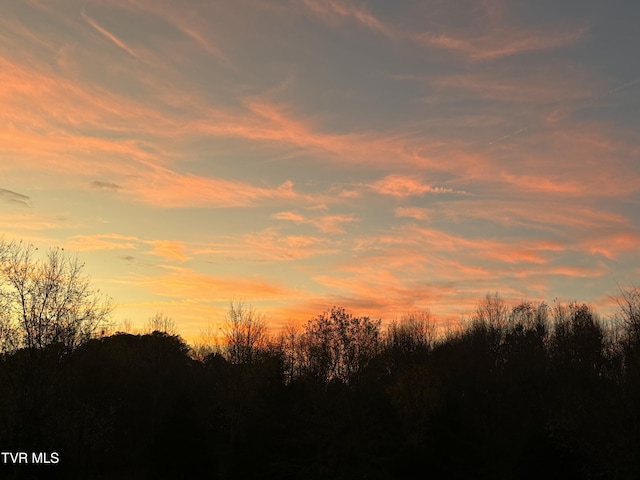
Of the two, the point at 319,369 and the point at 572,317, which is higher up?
the point at 572,317

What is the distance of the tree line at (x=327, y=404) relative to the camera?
37.5 meters

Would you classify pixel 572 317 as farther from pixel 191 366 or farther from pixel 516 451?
pixel 191 366

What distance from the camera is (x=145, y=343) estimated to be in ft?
309

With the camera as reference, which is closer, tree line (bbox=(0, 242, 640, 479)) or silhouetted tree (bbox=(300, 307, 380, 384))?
tree line (bbox=(0, 242, 640, 479))

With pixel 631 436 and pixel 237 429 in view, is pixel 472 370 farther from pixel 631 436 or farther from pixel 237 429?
pixel 631 436

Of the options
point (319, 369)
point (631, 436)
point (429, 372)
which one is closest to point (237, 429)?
point (319, 369)

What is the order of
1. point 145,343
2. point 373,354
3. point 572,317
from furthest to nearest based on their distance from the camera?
point 145,343
point 572,317
point 373,354

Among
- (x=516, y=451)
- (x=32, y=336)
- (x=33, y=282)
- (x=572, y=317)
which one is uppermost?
(x=572, y=317)

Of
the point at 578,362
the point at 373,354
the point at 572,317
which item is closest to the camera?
the point at 373,354

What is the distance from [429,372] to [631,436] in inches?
1268

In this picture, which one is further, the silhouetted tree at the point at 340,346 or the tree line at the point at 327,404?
the silhouetted tree at the point at 340,346

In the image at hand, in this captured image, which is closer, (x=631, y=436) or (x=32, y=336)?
(x=631, y=436)

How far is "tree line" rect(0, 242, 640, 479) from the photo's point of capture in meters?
37.5

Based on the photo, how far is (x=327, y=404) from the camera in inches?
2064
